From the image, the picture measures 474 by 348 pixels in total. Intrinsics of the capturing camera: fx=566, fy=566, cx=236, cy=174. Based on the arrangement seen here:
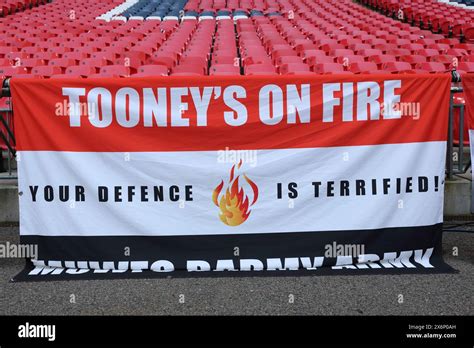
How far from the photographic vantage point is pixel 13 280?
168 inches

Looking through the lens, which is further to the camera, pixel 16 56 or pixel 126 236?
pixel 16 56

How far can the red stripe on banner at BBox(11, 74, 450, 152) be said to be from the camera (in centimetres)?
451

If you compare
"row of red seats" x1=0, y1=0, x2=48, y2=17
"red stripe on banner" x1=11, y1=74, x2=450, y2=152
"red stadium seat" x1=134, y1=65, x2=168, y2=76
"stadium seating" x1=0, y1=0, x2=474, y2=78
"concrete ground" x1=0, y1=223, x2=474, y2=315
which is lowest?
"concrete ground" x1=0, y1=223, x2=474, y2=315

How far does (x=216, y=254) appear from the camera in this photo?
14.8 ft

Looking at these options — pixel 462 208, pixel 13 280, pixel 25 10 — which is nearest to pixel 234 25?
pixel 25 10

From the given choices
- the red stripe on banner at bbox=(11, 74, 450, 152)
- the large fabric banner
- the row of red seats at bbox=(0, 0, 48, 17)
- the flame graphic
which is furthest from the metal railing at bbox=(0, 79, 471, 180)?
the row of red seats at bbox=(0, 0, 48, 17)

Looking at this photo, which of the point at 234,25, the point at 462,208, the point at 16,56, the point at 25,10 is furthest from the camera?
the point at 25,10

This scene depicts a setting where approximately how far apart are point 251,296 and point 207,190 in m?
1.00

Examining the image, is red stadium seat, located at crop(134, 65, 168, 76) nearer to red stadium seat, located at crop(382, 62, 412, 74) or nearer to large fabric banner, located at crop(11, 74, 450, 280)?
red stadium seat, located at crop(382, 62, 412, 74)

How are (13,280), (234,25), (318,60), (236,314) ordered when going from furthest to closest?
(234,25), (318,60), (13,280), (236,314)

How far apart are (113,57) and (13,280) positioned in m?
6.97

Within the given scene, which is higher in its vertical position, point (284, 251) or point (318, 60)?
point (318, 60)

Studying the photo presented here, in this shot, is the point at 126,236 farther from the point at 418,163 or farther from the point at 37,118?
the point at 418,163

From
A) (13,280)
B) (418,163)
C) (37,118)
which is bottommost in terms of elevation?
(13,280)
